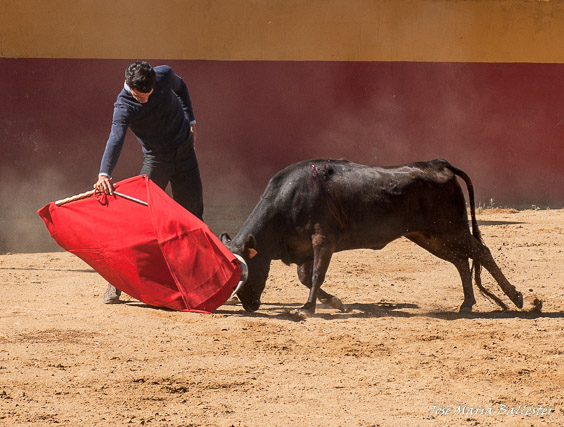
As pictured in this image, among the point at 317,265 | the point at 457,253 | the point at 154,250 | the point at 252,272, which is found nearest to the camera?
the point at 154,250

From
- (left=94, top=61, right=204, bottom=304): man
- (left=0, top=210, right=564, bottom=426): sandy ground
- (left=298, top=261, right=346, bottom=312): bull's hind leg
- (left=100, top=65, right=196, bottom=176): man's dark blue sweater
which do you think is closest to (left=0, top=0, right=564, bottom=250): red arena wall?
(left=0, top=210, right=564, bottom=426): sandy ground

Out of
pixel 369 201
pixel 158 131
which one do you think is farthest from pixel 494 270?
pixel 158 131

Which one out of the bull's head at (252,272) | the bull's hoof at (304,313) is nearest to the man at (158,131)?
the bull's head at (252,272)

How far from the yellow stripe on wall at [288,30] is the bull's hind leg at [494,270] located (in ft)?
19.1

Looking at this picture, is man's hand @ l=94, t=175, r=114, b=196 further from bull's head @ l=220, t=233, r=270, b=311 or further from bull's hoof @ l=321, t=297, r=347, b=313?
bull's hoof @ l=321, t=297, r=347, b=313

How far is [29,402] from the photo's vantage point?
159 inches

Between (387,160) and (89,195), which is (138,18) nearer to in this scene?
(387,160)

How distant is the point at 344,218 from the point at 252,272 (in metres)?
0.69

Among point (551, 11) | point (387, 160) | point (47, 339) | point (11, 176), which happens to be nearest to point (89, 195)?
point (47, 339)

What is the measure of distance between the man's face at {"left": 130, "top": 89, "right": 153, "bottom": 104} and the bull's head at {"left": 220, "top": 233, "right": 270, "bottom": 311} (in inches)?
41.8

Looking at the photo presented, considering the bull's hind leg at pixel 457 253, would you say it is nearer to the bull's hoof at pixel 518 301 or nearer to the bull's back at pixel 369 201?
the bull's back at pixel 369 201

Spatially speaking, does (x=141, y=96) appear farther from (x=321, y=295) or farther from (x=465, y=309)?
(x=465, y=309)

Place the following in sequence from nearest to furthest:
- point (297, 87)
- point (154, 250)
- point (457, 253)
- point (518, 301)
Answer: point (154, 250) < point (518, 301) < point (457, 253) < point (297, 87)

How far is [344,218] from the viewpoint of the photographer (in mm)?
5992
